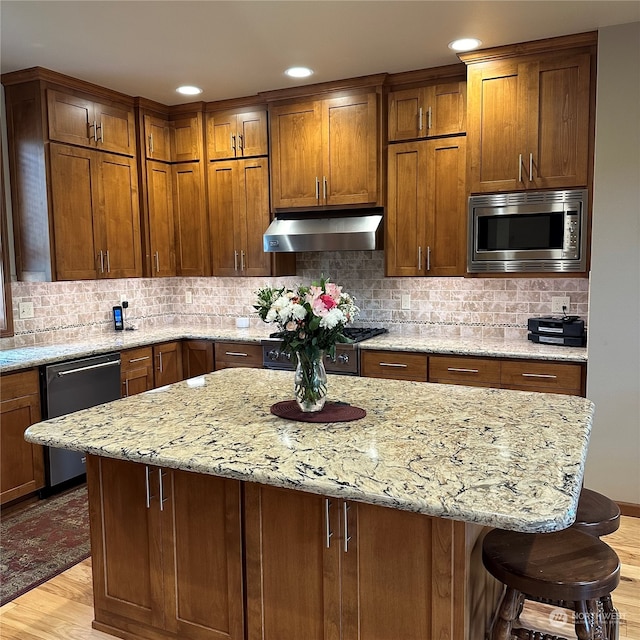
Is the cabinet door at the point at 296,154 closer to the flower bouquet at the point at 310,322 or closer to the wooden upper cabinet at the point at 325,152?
the wooden upper cabinet at the point at 325,152

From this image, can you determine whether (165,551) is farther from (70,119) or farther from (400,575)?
(70,119)

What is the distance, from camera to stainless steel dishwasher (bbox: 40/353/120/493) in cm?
361

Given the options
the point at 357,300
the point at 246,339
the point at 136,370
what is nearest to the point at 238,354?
the point at 246,339

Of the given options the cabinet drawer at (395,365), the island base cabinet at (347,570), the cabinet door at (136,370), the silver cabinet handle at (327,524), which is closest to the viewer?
the island base cabinet at (347,570)

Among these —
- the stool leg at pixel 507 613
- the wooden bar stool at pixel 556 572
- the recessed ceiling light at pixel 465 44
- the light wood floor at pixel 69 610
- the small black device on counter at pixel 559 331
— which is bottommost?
the light wood floor at pixel 69 610

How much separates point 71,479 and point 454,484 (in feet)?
10.1

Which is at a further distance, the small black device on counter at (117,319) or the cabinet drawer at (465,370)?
the small black device on counter at (117,319)

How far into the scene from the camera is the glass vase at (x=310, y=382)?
2.11 meters

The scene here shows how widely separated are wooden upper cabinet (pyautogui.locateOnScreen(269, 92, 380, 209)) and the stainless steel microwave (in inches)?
31.1

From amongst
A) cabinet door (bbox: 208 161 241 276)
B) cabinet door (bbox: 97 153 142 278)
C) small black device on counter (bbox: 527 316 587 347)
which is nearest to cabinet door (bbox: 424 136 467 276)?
small black device on counter (bbox: 527 316 587 347)

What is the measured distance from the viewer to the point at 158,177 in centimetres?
471

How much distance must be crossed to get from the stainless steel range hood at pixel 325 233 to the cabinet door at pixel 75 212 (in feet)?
4.06

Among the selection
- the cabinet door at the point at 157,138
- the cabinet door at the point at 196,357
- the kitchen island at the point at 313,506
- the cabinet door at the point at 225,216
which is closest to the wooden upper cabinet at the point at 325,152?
the cabinet door at the point at 225,216

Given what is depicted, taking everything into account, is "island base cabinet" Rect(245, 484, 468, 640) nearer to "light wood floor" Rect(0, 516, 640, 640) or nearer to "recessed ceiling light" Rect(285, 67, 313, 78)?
"light wood floor" Rect(0, 516, 640, 640)
